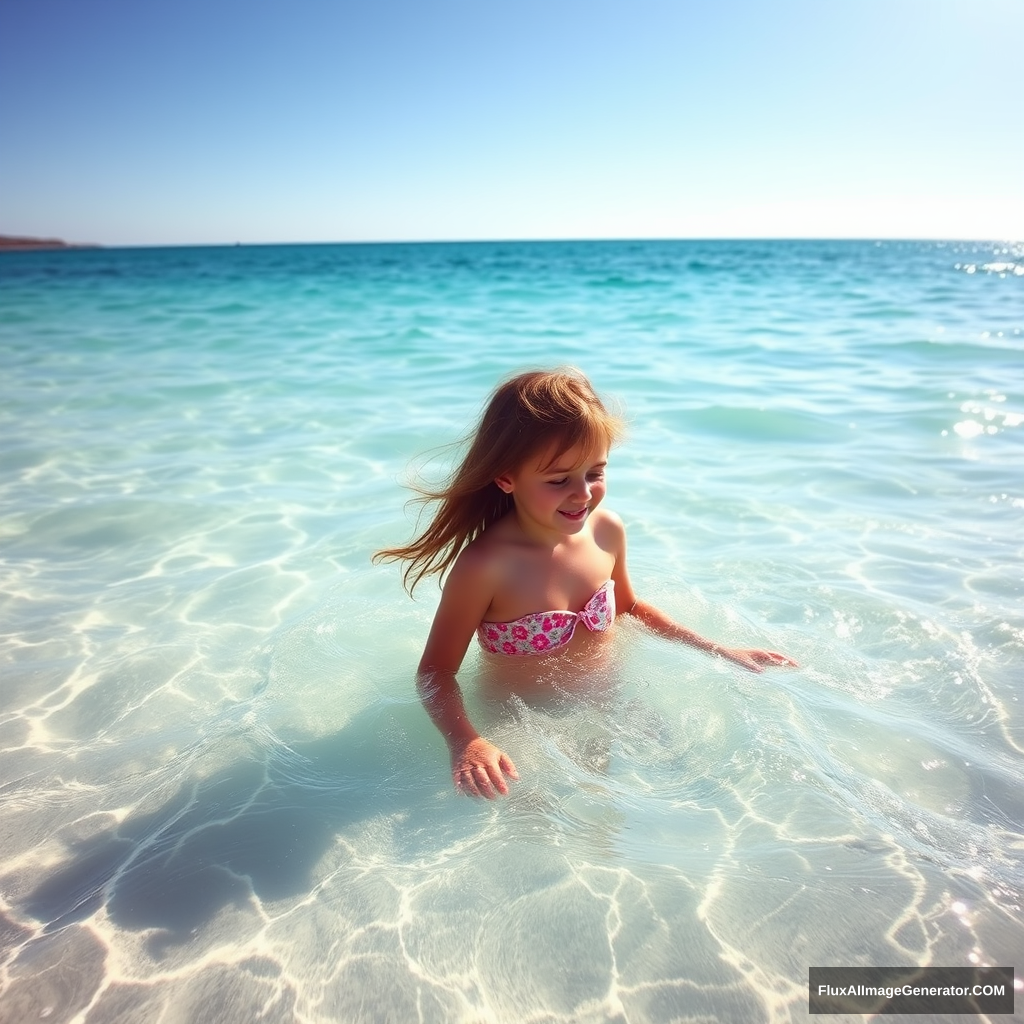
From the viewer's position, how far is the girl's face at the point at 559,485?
217 centimetres

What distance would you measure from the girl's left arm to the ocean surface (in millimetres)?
50

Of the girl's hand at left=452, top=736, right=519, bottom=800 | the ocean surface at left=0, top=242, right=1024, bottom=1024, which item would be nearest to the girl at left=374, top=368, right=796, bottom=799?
the girl's hand at left=452, top=736, right=519, bottom=800

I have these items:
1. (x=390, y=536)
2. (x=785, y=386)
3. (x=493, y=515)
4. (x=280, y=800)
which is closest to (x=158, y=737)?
(x=280, y=800)

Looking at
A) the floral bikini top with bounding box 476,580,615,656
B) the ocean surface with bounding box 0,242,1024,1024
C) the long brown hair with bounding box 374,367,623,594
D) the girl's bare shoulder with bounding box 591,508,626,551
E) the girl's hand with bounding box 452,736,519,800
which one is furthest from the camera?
the girl's bare shoulder with bounding box 591,508,626,551

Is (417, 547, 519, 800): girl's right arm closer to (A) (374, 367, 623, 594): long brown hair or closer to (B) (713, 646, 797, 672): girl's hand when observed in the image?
(A) (374, 367, 623, 594): long brown hair

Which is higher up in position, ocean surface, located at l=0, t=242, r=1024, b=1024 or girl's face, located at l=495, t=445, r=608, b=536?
girl's face, located at l=495, t=445, r=608, b=536

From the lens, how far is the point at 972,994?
161cm

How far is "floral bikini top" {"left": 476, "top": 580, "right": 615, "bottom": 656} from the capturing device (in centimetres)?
239

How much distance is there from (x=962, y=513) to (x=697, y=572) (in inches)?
69.0

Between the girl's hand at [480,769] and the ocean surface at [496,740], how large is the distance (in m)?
0.19

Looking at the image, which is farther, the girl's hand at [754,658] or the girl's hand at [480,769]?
the girl's hand at [754,658]

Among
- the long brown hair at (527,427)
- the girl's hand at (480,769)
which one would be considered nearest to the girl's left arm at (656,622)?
the long brown hair at (527,427)

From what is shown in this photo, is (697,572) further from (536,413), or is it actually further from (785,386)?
(785,386)

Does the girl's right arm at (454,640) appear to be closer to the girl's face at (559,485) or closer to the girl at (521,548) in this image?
the girl at (521,548)
